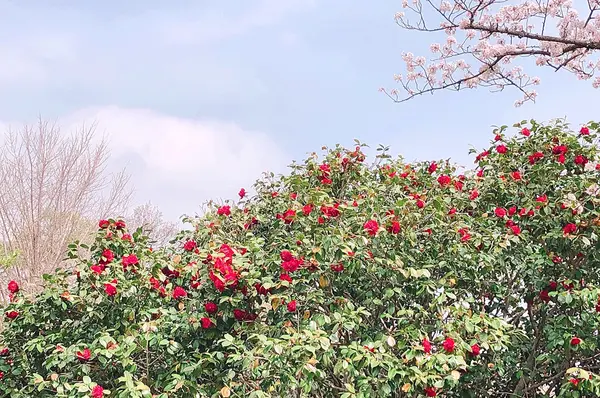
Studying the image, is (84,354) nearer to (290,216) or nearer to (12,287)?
(12,287)

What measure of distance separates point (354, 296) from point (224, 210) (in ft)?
3.99

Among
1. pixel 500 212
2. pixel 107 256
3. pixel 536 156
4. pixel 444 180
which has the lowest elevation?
pixel 107 256

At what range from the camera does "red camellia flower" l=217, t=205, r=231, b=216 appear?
419 cm

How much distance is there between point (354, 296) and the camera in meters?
3.33

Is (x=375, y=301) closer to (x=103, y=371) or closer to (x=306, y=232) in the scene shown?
(x=306, y=232)

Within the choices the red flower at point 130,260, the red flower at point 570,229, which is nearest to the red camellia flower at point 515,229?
the red flower at point 570,229

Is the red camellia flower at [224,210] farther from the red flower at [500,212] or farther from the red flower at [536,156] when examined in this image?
the red flower at [536,156]

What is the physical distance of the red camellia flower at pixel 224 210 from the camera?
4.19 metres

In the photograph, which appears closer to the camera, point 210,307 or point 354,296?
point 210,307

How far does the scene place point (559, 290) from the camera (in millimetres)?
3547

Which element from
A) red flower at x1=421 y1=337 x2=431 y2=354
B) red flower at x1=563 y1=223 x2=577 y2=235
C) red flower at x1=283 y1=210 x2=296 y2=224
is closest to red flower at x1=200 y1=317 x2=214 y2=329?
red flower at x1=283 y1=210 x2=296 y2=224

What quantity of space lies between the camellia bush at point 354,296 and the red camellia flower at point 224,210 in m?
0.01

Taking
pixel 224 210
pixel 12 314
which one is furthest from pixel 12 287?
pixel 224 210

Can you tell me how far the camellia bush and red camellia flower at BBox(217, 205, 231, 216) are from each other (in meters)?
0.01
